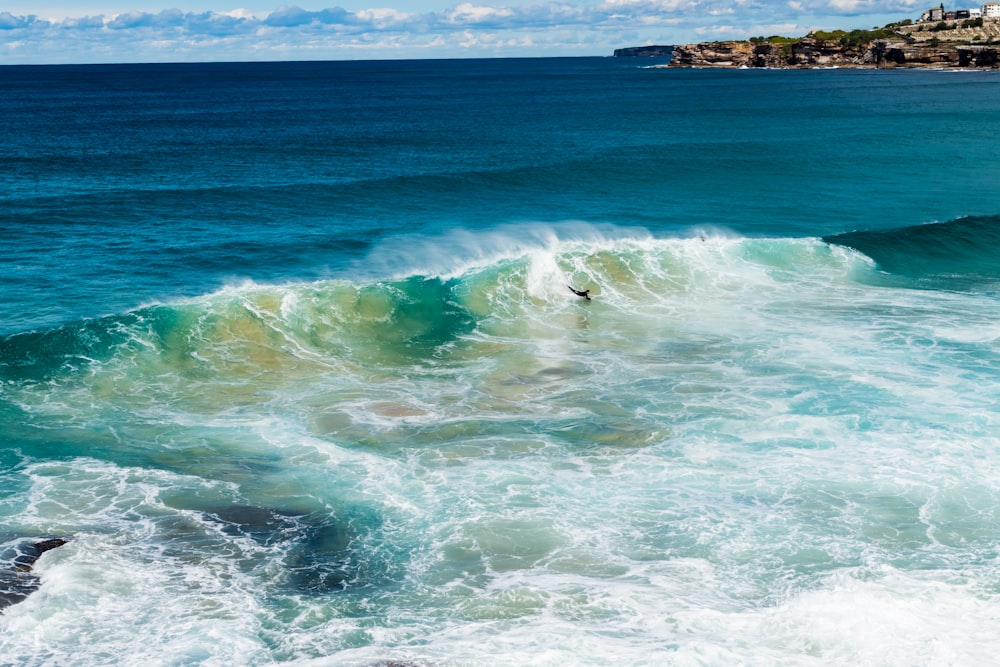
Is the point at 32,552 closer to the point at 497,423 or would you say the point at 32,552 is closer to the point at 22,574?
the point at 22,574

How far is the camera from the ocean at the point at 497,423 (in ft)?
53.3

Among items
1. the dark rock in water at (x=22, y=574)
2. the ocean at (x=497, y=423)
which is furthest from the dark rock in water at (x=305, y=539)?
the dark rock in water at (x=22, y=574)

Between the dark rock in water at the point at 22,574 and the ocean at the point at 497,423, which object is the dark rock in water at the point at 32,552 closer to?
the dark rock in water at the point at 22,574

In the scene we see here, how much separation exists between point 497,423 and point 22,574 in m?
11.6

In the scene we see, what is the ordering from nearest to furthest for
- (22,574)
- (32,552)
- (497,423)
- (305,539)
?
(22,574) → (32,552) → (305,539) → (497,423)

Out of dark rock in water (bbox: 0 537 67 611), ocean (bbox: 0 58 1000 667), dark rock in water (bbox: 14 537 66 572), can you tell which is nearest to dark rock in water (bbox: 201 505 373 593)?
ocean (bbox: 0 58 1000 667)

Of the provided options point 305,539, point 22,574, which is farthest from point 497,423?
point 22,574

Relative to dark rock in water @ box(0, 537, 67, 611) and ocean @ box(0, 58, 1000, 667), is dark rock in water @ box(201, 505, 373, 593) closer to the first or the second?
ocean @ box(0, 58, 1000, 667)

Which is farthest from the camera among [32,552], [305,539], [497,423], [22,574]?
[497,423]

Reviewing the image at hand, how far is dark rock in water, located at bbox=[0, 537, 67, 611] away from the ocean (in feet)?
0.25

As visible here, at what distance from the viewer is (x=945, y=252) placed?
140ft

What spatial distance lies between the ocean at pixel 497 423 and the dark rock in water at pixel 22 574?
77mm

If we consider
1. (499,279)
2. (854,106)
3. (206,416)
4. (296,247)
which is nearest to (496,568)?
(206,416)

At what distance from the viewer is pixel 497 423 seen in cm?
2484
